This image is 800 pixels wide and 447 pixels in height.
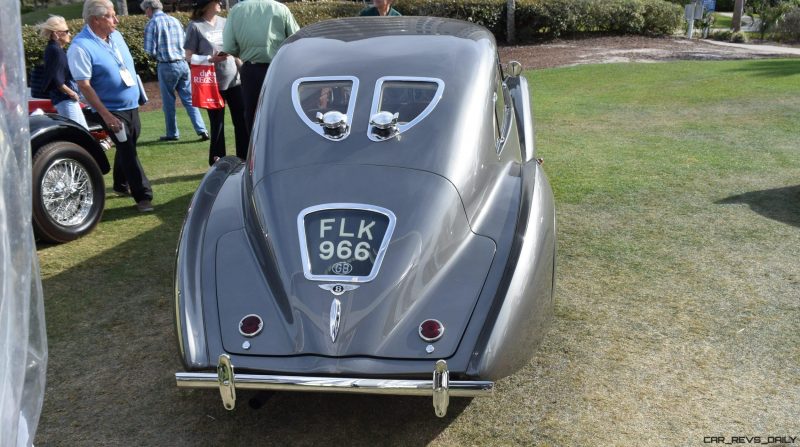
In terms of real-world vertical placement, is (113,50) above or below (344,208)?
above

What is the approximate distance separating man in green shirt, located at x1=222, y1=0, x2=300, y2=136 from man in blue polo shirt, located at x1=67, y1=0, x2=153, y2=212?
0.98 meters

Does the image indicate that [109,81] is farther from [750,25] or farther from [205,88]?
[750,25]

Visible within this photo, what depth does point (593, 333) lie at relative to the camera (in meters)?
4.33

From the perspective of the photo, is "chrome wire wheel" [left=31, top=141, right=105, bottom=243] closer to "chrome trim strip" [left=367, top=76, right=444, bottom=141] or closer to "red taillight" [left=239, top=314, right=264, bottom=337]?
"chrome trim strip" [left=367, top=76, right=444, bottom=141]

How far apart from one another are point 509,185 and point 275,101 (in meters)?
1.46

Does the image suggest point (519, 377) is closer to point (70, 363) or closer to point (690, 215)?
point (70, 363)

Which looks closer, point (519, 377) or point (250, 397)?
point (250, 397)

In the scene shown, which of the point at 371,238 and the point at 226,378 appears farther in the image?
the point at 371,238

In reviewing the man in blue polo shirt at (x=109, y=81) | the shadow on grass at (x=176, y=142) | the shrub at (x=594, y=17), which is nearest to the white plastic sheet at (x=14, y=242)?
the man in blue polo shirt at (x=109, y=81)

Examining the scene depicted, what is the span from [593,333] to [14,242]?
311cm

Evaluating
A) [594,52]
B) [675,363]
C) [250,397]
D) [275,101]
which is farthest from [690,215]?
[594,52]

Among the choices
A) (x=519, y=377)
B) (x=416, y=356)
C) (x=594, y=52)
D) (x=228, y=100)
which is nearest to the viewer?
(x=416, y=356)

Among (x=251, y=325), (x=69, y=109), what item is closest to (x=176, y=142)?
(x=69, y=109)

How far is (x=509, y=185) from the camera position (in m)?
4.11
